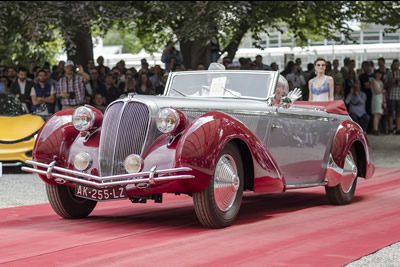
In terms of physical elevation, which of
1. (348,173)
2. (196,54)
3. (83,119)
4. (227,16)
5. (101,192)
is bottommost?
(348,173)

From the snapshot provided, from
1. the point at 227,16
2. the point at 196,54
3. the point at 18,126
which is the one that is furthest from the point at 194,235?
the point at 196,54

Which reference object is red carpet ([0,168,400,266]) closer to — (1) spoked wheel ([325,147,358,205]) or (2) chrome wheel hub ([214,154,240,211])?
(1) spoked wheel ([325,147,358,205])

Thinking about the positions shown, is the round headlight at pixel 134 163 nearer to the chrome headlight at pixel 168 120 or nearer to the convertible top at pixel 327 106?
the chrome headlight at pixel 168 120

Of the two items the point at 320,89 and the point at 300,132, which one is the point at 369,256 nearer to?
the point at 300,132

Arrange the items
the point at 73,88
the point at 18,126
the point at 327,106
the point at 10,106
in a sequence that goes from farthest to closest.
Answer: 1. the point at 73,88
2. the point at 10,106
3. the point at 18,126
4. the point at 327,106

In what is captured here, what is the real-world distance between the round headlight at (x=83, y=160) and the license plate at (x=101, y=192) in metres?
0.19

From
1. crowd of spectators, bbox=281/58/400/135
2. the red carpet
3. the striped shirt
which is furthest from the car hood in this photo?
crowd of spectators, bbox=281/58/400/135

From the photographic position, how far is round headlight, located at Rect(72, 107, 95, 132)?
7.99 meters

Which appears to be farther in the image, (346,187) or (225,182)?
(346,187)

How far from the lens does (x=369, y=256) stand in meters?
6.18

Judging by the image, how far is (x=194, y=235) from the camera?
7156 millimetres

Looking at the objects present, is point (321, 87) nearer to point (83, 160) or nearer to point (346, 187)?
point (346, 187)

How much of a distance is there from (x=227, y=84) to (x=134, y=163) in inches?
86.2

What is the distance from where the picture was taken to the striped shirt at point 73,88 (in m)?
17.3
